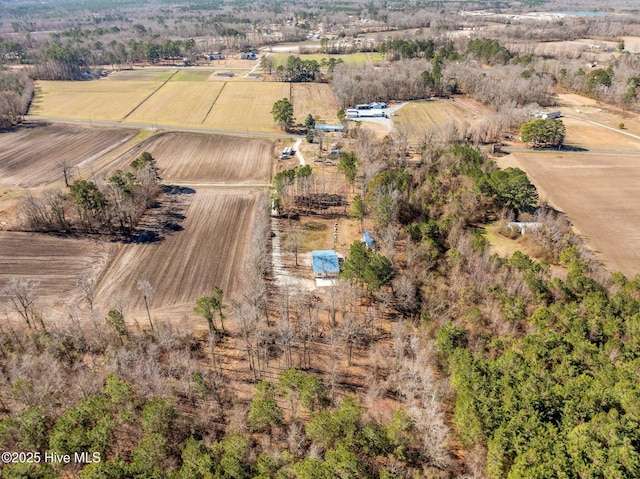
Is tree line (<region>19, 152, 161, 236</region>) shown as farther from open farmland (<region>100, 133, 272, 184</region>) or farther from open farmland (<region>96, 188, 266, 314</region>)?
open farmland (<region>100, 133, 272, 184</region>)

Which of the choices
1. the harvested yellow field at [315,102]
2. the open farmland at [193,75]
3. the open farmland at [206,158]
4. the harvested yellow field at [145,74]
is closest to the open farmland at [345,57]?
the open farmland at [193,75]

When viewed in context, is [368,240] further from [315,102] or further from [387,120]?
[315,102]

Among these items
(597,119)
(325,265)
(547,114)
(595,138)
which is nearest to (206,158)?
(325,265)

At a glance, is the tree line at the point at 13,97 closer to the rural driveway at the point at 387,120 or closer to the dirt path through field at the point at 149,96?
the dirt path through field at the point at 149,96

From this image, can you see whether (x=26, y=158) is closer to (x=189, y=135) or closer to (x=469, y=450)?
(x=189, y=135)

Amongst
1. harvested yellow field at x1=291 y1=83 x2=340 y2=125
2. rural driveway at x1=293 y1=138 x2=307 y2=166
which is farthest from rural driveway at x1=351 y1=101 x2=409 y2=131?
rural driveway at x1=293 y1=138 x2=307 y2=166

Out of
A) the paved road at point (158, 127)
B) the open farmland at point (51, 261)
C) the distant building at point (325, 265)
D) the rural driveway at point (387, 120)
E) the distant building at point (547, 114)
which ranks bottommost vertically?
the open farmland at point (51, 261)

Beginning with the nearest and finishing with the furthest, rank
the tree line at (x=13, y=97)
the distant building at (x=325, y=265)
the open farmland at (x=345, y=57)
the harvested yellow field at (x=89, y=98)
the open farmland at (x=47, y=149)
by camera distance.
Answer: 1. the distant building at (x=325, y=265)
2. the open farmland at (x=47, y=149)
3. the tree line at (x=13, y=97)
4. the harvested yellow field at (x=89, y=98)
5. the open farmland at (x=345, y=57)
